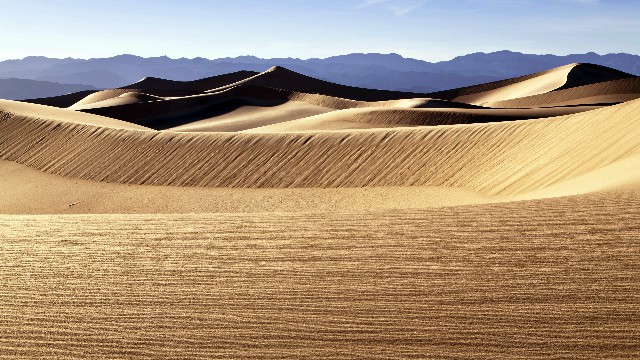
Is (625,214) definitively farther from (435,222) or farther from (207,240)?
(207,240)

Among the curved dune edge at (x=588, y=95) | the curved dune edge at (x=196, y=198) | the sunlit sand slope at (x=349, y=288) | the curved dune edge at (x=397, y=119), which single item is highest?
the curved dune edge at (x=588, y=95)

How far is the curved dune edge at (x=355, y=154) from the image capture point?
498 inches

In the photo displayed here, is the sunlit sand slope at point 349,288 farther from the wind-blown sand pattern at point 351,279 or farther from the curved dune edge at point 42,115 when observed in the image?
the curved dune edge at point 42,115

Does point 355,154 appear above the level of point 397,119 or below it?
below

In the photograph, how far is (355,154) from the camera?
55.9 feet

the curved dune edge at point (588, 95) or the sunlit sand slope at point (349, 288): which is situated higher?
the curved dune edge at point (588, 95)

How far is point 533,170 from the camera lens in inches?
502

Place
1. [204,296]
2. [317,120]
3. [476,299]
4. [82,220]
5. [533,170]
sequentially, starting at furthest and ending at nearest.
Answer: [317,120], [533,170], [82,220], [204,296], [476,299]

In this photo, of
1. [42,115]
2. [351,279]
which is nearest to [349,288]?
[351,279]

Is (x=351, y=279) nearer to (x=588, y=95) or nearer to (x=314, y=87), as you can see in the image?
(x=588, y=95)

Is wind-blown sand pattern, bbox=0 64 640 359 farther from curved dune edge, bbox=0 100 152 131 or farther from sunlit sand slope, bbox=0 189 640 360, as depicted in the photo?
curved dune edge, bbox=0 100 152 131

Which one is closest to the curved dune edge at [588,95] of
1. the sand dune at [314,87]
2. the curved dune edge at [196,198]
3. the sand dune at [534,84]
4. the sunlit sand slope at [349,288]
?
the sand dune at [534,84]

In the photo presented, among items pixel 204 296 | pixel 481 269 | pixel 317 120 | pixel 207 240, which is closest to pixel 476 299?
pixel 481 269

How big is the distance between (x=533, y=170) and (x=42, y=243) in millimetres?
9812
